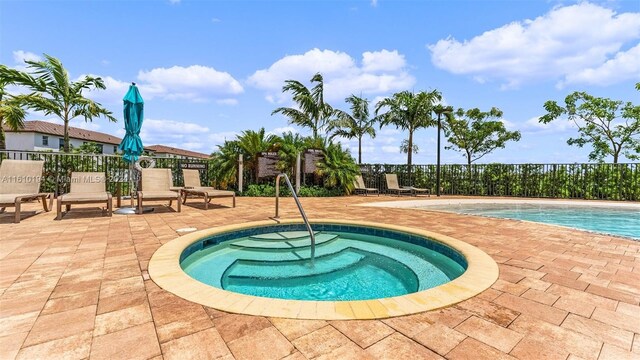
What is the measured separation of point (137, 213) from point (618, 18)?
18.9 metres

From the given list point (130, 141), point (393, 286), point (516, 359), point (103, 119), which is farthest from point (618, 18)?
point (103, 119)

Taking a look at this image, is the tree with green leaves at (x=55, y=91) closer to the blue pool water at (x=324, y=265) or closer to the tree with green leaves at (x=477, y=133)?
the blue pool water at (x=324, y=265)

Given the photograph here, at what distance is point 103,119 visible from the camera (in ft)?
49.9

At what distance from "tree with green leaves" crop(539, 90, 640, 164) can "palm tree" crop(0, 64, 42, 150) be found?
95.1 ft

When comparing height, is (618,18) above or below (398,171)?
above

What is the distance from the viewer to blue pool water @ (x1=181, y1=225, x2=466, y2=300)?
3262 millimetres

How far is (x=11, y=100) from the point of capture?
39.3 feet

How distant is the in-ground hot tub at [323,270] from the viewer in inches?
86.0

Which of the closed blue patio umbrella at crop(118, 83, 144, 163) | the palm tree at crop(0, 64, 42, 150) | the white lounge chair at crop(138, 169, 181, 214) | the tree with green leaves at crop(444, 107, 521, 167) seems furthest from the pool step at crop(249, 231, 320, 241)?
the tree with green leaves at crop(444, 107, 521, 167)

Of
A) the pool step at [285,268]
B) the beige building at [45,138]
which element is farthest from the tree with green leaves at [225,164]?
the beige building at [45,138]

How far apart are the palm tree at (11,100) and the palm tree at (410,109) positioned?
1798 cm

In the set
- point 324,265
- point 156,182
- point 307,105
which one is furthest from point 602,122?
point 156,182

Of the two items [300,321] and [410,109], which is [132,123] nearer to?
[300,321]

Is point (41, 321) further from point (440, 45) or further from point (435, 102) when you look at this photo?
point (435, 102)
